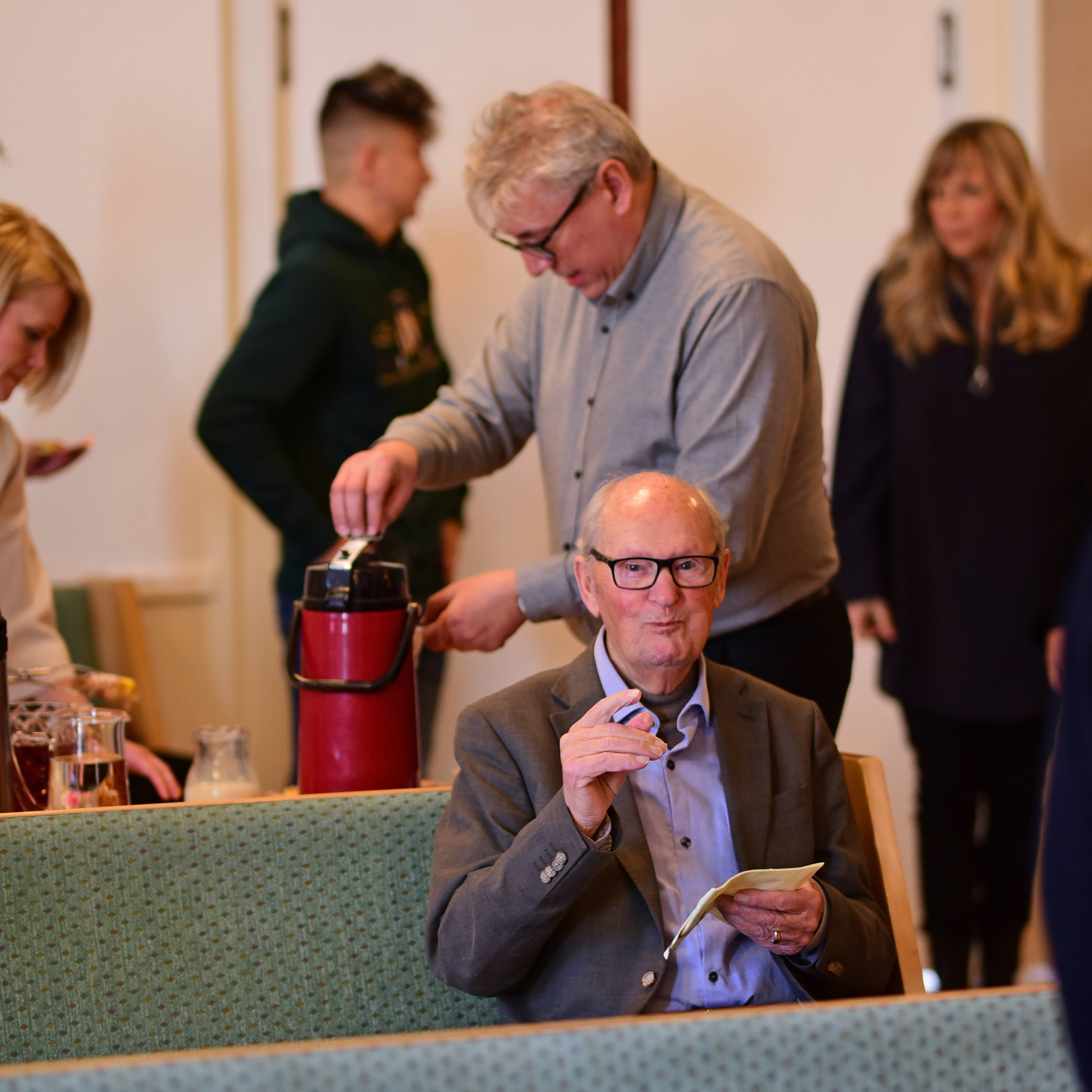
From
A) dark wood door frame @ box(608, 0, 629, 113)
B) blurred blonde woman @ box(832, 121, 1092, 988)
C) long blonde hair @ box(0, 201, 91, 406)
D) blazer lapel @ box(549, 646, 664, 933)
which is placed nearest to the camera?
blazer lapel @ box(549, 646, 664, 933)

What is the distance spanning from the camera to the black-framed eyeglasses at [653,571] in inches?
59.6

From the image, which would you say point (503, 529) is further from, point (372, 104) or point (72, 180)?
point (72, 180)

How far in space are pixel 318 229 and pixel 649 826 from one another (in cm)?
201

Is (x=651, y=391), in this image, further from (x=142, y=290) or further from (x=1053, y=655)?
(x=142, y=290)

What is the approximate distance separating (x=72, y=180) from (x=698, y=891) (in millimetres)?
2573

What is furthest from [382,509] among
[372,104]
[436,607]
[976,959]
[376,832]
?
[976,959]

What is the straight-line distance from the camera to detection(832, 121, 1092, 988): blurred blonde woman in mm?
2852

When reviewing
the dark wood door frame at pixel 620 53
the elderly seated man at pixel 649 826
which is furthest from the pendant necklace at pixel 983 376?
the elderly seated man at pixel 649 826

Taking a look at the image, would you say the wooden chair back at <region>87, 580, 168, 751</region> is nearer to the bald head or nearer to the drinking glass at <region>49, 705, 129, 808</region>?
the drinking glass at <region>49, 705, 129, 808</region>

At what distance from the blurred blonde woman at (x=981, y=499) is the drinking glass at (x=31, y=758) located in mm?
1957

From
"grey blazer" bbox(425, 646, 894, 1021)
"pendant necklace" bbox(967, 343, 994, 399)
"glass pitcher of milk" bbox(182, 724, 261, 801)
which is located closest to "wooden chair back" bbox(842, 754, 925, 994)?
"grey blazer" bbox(425, 646, 894, 1021)

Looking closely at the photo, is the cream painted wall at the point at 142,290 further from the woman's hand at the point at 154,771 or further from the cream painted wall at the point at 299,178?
the woman's hand at the point at 154,771

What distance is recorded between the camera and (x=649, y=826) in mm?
1539

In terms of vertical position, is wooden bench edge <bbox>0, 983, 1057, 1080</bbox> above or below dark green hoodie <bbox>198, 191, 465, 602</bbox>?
below
